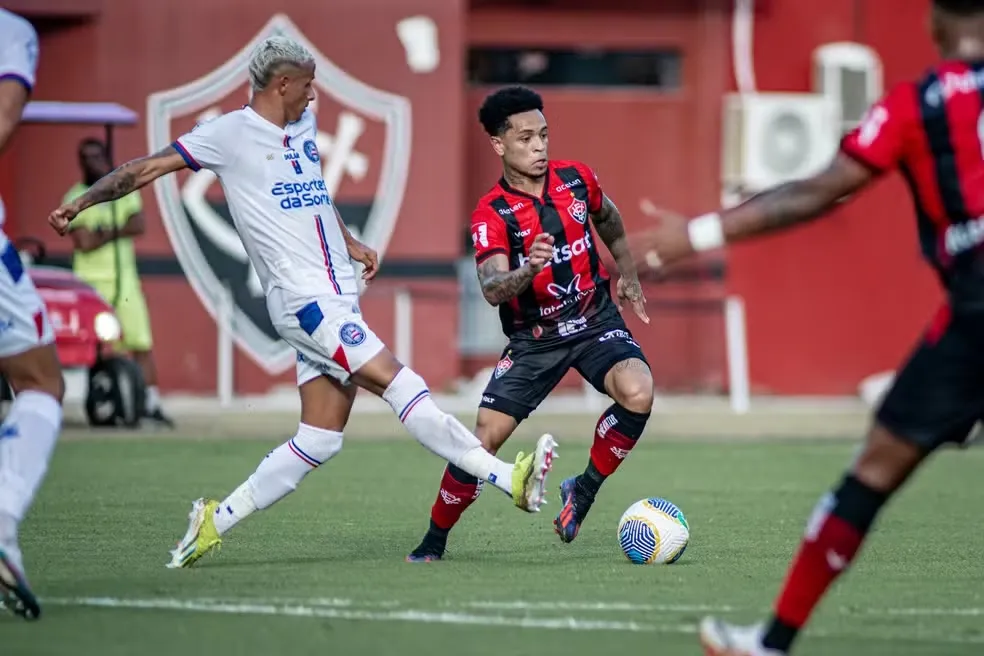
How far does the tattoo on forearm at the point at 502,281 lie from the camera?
790cm

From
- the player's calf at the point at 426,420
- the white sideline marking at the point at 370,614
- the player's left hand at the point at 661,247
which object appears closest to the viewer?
the player's left hand at the point at 661,247

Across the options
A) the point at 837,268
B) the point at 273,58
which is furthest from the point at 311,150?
the point at 837,268

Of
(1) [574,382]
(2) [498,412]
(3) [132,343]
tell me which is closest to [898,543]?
(2) [498,412]

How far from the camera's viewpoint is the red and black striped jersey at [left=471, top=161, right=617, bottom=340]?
868 centimetres

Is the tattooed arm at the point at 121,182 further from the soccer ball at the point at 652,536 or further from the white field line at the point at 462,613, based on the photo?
the soccer ball at the point at 652,536

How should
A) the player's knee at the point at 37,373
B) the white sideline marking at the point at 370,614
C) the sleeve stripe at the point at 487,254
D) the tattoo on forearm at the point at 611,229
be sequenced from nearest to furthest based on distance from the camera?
the white sideline marking at the point at 370,614 < the player's knee at the point at 37,373 < the sleeve stripe at the point at 487,254 < the tattoo on forearm at the point at 611,229

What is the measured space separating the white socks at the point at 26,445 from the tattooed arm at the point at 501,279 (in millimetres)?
2141

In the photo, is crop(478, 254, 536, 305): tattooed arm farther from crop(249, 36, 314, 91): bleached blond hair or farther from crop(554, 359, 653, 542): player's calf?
crop(249, 36, 314, 91): bleached blond hair

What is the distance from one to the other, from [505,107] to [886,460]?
11.8ft

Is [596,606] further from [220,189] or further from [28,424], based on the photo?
[220,189]

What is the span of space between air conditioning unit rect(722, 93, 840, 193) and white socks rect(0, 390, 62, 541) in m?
13.9

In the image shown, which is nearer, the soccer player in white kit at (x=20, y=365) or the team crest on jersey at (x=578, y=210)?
the soccer player in white kit at (x=20, y=365)

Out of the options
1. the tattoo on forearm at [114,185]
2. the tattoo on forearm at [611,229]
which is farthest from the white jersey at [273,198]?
the tattoo on forearm at [611,229]

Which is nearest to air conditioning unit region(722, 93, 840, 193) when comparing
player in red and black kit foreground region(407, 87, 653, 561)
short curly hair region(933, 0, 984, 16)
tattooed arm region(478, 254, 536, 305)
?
player in red and black kit foreground region(407, 87, 653, 561)
